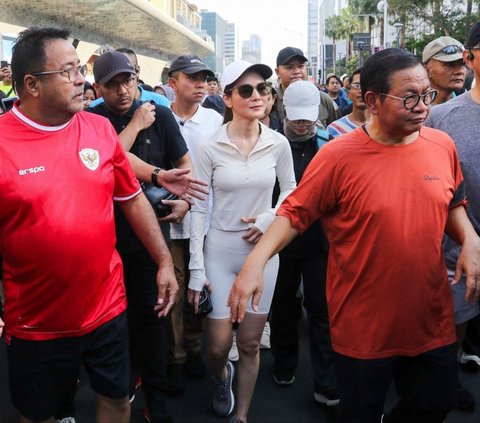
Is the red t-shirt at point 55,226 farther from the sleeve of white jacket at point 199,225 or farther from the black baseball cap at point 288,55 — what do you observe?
the black baseball cap at point 288,55

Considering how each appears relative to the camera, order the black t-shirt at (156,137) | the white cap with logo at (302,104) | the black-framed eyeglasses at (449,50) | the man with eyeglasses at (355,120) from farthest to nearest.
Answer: the man with eyeglasses at (355,120) < the black-framed eyeglasses at (449,50) < the white cap with logo at (302,104) < the black t-shirt at (156,137)

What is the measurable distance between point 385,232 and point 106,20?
139ft

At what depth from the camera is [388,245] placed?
2.59m

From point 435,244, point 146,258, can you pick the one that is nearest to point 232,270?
point 146,258

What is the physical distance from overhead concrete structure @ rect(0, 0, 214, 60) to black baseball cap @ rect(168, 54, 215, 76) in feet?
84.9

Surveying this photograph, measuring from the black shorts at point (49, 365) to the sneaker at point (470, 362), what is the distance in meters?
2.85

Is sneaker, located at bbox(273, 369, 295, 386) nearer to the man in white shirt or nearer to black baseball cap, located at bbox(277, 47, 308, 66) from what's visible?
the man in white shirt

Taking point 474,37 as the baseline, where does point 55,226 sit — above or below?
below

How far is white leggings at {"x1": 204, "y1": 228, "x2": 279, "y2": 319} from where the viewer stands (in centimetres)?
366

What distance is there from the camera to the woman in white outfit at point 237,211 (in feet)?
12.0

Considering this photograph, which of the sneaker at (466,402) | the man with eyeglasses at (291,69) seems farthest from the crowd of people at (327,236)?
the man with eyeglasses at (291,69)

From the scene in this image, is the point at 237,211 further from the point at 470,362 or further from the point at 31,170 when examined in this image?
the point at 470,362

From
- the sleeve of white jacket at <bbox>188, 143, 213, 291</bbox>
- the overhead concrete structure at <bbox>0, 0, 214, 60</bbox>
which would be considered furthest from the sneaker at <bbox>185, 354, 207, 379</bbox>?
the overhead concrete structure at <bbox>0, 0, 214, 60</bbox>

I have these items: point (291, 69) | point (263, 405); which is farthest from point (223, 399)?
point (291, 69)
